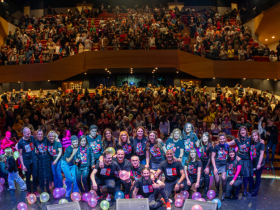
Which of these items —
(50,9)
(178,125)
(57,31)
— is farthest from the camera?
(50,9)

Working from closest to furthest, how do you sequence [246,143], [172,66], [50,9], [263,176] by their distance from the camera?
[246,143], [263,176], [172,66], [50,9]

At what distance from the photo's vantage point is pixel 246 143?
719cm

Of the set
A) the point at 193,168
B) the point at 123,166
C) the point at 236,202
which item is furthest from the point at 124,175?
A: the point at 236,202

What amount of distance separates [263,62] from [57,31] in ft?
45.4

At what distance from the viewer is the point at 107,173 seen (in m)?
6.74

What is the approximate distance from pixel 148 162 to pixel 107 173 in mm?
1081

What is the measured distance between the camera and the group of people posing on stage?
22.0ft

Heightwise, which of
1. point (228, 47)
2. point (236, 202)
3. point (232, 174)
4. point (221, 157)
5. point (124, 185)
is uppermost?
point (228, 47)

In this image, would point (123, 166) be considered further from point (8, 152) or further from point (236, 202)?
point (8, 152)

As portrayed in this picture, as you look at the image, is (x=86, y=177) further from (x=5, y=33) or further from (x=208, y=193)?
(x=5, y=33)

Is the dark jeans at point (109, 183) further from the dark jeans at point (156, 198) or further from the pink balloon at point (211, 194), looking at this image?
the pink balloon at point (211, 194)

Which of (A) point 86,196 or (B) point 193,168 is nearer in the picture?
(A) point 86,196

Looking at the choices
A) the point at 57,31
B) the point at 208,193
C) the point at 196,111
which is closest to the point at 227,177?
the point at 208,193

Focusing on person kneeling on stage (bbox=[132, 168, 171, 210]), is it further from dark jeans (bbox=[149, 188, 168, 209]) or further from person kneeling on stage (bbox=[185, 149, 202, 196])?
person kneeling on stage (bbox=[185, 149, 202, 196])
